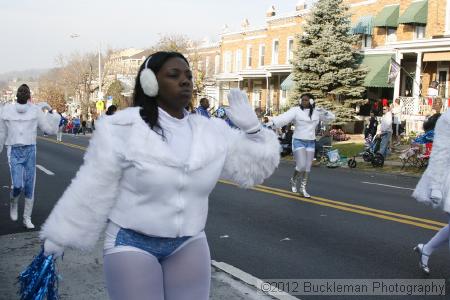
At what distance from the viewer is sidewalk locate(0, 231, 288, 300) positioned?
466 cm

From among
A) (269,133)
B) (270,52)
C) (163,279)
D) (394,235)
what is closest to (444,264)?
(394,235)

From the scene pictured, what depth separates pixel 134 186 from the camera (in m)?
2.68

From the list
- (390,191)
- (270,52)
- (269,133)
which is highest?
(270,52)

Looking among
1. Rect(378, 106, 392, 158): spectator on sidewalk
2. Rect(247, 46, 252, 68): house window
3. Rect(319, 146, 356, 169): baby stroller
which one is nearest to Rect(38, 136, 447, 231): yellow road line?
Rect(319, 146, 356, 169): baby stroller

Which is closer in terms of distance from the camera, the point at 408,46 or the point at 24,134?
the point at 24,134

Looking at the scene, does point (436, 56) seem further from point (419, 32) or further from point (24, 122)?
point (24, 122)

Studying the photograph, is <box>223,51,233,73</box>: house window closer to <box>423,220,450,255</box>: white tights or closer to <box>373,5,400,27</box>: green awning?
<box>373,5,400,27</box>: green awning

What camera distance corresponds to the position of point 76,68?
73312 millimetres

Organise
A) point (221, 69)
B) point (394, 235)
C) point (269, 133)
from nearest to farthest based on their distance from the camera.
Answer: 1. point (269, 133)
2. point (394, 235)
3. point (221, 69)

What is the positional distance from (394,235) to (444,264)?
140 centimetres

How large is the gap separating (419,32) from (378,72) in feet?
9.04

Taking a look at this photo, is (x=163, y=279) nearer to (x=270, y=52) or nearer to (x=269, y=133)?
(x=269, y=133)

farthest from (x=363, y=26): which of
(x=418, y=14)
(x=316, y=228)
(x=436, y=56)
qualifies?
(x=316, y=228)

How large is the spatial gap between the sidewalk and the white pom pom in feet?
7.98
